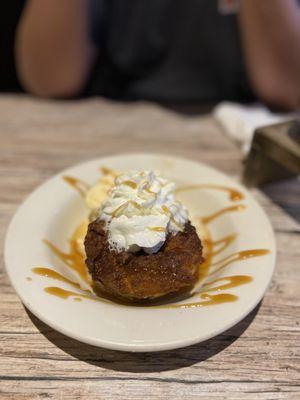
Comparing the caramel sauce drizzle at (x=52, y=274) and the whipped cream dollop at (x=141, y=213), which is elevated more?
the whipped cream dollop at (x=141, y=213)

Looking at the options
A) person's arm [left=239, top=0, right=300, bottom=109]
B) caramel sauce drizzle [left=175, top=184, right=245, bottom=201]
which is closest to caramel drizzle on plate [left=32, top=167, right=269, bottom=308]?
caramel sauce drizzle [left=175, top=184, right=245, bottom=201]

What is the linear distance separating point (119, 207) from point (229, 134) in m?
0.94

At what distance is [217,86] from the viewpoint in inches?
84.1

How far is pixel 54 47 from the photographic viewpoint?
200 cm

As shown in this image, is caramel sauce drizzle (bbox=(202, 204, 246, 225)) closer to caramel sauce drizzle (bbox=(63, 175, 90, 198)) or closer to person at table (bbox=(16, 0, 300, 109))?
caramel sauce drizzle (bbox=(63, 175, 90, 198))

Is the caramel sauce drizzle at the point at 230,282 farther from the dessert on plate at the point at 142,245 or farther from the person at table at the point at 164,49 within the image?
the person at table at the point at 164,49

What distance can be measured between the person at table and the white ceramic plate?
0.85 metres

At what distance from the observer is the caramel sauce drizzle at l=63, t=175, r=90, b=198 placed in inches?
50.7

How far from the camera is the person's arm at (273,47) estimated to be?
1.89 meters

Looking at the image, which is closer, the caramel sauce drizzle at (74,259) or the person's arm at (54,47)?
the caramel sauce drizzle at (74,259)

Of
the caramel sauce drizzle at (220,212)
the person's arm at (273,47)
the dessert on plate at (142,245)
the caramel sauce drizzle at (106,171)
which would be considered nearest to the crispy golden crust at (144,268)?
the dessert on plate at (142,245)

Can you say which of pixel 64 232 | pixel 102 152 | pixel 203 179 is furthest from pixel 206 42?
pixel 64 232

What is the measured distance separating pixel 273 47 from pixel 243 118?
431mm

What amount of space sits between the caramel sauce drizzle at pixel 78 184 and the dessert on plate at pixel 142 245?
0.26 meters
